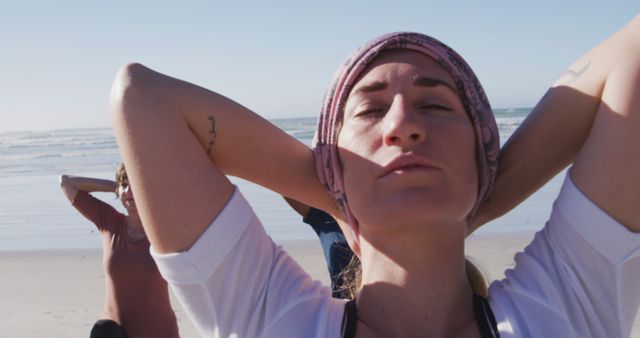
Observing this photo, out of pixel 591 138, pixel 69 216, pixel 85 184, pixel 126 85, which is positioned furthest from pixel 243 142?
pixel 69 216

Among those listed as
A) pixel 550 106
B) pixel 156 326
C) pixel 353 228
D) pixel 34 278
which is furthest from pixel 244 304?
pixel 34 278

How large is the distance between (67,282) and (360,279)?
22.3ft

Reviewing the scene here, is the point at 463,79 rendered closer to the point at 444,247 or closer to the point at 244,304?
the point at 444,247

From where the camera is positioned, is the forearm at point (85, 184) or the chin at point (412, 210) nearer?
the chin at point (412, 210)

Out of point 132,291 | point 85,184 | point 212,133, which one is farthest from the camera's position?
point 85,184

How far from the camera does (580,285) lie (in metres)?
1.74

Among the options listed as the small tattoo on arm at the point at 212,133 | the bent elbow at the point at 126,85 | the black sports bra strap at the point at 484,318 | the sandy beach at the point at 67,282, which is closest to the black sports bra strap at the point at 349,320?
the black sports bra strap at the point at 484,318

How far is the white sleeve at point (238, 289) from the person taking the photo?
1699 millimetres

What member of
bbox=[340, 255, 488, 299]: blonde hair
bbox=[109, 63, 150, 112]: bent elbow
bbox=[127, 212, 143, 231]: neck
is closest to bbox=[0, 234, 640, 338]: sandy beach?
bbox=[127, 212, 143, 231]: neck

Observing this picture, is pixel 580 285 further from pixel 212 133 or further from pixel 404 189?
pixel 212 133

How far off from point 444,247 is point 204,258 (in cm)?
72

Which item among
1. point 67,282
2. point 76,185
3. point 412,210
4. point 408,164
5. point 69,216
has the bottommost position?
point 69,216

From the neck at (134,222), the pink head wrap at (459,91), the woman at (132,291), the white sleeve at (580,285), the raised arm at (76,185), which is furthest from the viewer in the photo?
the raised arm at (76,185)

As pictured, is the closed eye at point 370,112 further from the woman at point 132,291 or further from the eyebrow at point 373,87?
the woman at point 132,291
